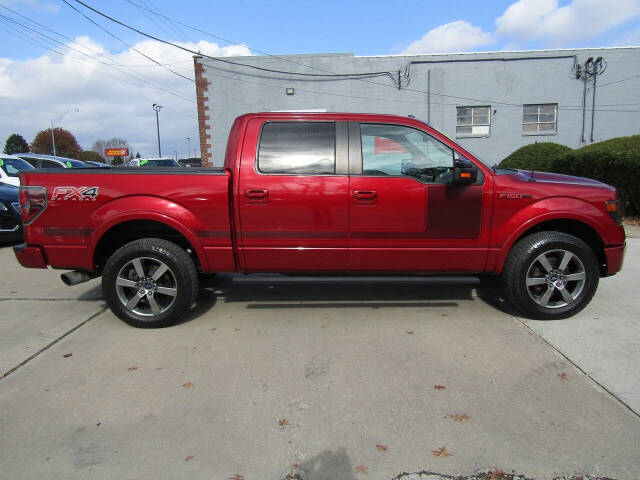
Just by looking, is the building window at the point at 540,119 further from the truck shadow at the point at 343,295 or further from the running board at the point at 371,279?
the running board at the point at 371,279

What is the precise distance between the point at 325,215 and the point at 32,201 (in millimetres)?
2659

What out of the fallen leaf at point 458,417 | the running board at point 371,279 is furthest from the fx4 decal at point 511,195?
the fallen leaf at point 458,417

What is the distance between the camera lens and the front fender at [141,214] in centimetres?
381

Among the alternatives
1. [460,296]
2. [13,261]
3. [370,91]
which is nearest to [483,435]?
[460,296]

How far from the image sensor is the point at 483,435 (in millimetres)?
2449

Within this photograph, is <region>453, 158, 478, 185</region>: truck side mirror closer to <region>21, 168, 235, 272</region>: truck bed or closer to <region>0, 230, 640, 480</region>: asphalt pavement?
<region>0, 230, 640, 480</region>: asphalt pavement

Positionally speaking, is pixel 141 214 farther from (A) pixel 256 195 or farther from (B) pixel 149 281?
(A) pixel 256 195

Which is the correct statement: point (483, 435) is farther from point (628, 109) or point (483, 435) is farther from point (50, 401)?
point (628, 109)

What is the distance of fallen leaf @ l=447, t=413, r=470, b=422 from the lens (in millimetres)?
2597

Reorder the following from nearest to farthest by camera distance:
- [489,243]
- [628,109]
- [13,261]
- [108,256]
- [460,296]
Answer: [489,243], [108,256], [460,296], [13,261], [628,109]

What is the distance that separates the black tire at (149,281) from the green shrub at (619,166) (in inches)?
393

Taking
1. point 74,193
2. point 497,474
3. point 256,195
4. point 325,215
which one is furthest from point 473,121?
point 497,474

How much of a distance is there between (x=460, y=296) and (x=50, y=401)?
4.03 meters

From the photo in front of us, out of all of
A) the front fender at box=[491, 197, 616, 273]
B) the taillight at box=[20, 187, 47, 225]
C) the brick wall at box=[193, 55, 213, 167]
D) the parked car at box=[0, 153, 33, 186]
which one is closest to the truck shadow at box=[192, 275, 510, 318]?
the front fender at box=[491, 197, 616, 273]
